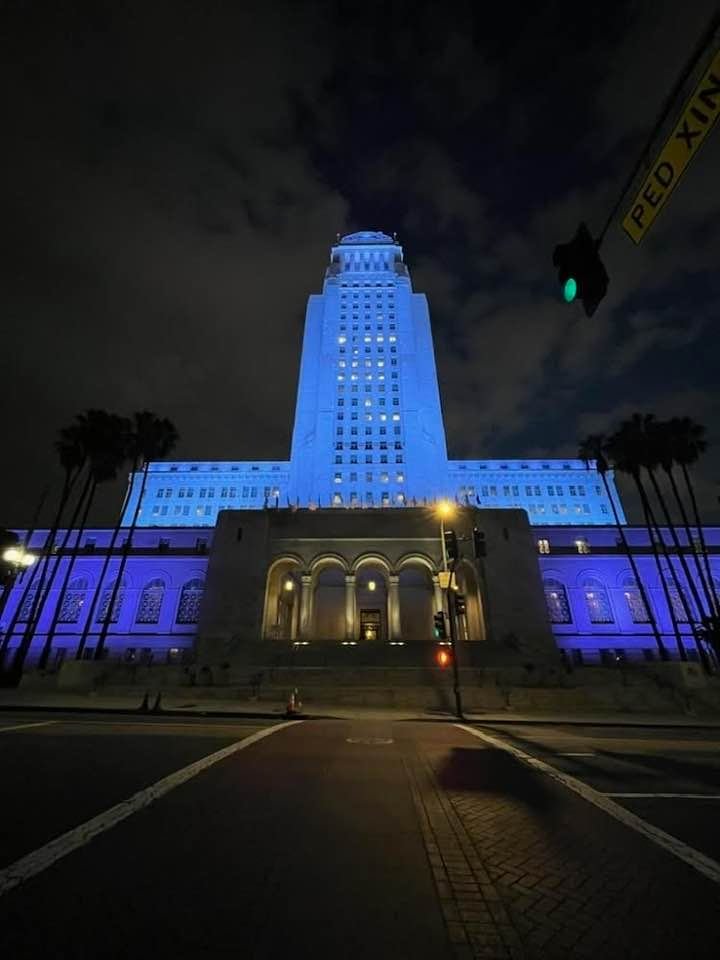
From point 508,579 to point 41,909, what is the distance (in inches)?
1320

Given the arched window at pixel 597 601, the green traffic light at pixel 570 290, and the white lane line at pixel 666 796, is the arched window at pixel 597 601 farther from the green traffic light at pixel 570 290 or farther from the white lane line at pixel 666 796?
the green traffic light at pixel 570 290

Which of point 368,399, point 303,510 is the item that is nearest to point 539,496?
point 368,399

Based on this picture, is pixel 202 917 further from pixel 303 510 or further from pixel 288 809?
pixel 303 510

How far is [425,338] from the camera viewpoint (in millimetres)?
73875

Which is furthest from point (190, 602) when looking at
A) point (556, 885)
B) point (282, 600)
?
point (556, 885)

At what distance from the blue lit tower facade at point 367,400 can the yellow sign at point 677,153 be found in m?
45.8

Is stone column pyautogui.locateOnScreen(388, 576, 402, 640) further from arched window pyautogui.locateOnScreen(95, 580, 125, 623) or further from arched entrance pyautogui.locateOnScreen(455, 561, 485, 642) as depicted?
arched window pyautogui.locateOnScreen(95, 580, 125, 623)

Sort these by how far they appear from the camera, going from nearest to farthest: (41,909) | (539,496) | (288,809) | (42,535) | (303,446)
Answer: (41,909)
(288,809)
(42,535)
(303,446)
(539,496)

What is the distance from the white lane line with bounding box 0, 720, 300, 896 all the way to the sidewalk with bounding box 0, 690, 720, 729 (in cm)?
1016

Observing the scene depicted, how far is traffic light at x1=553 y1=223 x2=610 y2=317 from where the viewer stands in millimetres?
4785

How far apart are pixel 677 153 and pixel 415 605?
41.3 meters

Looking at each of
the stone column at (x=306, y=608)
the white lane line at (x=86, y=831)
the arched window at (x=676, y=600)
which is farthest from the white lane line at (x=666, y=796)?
the arched window at (x=676, y=600)

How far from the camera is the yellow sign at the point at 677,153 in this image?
11.9ft

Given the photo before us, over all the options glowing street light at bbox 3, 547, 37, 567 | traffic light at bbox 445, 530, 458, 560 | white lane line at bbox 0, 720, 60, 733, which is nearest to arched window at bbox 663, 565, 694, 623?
traffic light at bbox 445, 530, 458, 560
